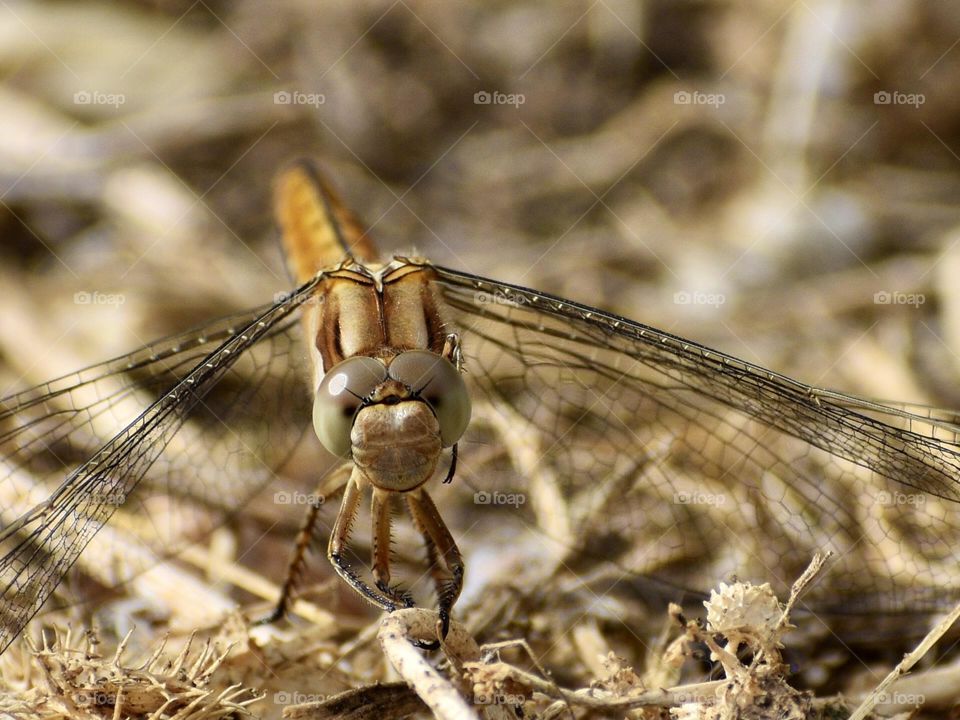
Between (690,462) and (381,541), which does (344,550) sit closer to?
(381,541)

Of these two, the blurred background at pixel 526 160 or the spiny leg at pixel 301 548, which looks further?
the blurred background at pixel 526 160

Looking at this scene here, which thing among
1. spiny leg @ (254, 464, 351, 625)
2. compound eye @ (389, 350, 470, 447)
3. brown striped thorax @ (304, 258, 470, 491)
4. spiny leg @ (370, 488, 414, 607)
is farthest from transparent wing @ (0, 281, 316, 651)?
spiny leg @ (370, 488, 414, 607)

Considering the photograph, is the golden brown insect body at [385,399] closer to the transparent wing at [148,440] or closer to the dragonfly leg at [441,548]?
the dragonfly leg at [441,548]

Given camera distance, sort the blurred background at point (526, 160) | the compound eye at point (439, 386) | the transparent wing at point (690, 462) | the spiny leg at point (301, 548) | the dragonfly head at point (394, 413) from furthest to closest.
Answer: the blurred background at point (526, 160), the spiny leg at point (301, 548), the transparent wing at point (690, 462), the compound eye at point (439, 386), the dragonfly head at point (394, 413)

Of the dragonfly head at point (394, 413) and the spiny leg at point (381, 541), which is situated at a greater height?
the dragonfly head at point (394, 413)

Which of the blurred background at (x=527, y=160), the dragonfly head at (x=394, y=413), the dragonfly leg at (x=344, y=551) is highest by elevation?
the blurred background at (x=527, y=160)

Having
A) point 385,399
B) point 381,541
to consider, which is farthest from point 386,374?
point 381,541

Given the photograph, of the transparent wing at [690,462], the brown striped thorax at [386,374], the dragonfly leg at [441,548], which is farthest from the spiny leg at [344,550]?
the transparent wing at [690,462]

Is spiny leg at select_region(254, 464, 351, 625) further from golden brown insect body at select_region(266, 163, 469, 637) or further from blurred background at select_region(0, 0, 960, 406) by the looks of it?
blurred background at select_region(0, 0, 960, 406)
